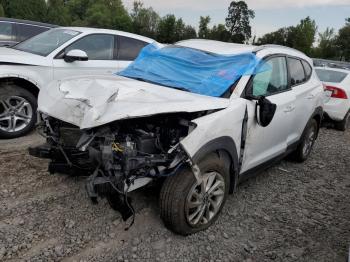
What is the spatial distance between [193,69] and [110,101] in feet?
4.30

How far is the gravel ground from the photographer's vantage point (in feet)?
10.3

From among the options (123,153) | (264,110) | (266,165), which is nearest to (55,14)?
(266,165)

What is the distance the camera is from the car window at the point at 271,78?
13.0 feet

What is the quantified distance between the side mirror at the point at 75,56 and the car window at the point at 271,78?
2.84m

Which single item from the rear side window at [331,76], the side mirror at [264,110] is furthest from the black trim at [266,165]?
the rear side window at [331,76]

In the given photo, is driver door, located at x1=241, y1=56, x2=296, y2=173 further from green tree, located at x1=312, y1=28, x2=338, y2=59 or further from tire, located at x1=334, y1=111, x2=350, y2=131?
green tree, located at x1=312, y1=28, x2=338, y2=59

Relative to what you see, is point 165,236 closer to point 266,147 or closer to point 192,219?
point 192,219

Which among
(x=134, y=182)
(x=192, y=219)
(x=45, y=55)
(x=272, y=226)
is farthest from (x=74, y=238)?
(x=45, y=55)

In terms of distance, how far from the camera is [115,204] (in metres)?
3.08

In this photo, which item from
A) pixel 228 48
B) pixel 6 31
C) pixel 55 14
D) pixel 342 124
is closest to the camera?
pixel 228 48

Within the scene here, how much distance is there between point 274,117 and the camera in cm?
416

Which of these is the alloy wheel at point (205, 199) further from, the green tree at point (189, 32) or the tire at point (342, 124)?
the green tree at point (189, 32)

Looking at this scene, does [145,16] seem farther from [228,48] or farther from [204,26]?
[228,48]

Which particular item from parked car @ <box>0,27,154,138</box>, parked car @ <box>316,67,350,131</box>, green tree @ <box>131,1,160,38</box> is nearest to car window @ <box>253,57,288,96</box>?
parked car @ <box>0,27,154,138</box>
